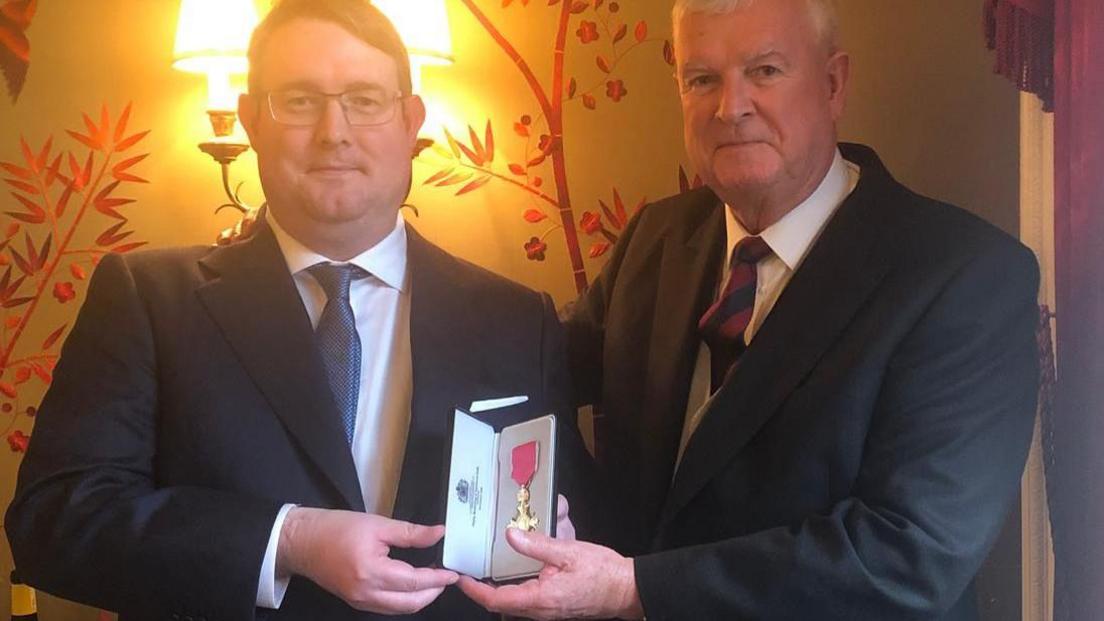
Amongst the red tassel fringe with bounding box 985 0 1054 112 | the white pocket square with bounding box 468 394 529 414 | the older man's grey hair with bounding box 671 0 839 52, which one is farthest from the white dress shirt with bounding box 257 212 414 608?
the red tassel fringe with bounding box 985 0 1054 112

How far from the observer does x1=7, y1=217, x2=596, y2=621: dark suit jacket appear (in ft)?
4.33

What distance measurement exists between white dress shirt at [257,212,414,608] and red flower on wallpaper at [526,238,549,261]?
0.74 meters

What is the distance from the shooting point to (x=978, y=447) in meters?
1.33

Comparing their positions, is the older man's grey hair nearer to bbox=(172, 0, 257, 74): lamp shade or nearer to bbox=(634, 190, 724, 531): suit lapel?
bbox=(634, 190, 724, 531): suit lapel

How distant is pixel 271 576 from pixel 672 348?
25.7 inches

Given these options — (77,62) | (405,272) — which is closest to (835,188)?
(405,272)

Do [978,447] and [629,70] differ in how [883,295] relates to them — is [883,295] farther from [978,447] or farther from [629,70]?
[629,70]

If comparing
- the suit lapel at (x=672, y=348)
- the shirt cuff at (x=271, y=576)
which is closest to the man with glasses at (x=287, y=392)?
the shirt cuff at (x=271, y=576)

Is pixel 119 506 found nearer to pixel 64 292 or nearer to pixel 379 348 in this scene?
pixel 379 348

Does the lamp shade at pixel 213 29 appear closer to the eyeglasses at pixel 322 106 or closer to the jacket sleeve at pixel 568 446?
the eyeglasses at pixel 322 106

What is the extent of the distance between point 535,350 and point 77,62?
141 centimetres

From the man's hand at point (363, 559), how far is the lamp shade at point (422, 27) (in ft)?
3.53

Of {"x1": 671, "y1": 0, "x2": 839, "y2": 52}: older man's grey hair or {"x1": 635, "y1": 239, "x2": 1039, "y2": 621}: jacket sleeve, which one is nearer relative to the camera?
{"x1": 635, "y1": 239, "x2": 1039, "y2": 621}: jacket sleeve

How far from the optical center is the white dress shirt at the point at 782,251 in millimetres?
1560
